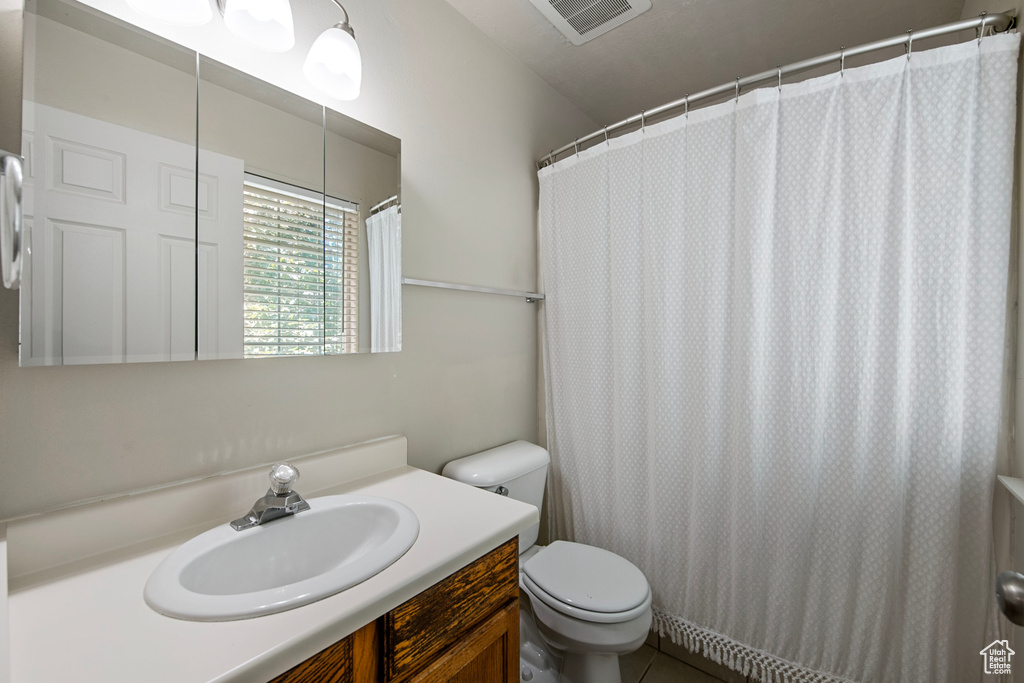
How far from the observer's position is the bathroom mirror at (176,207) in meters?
0.80

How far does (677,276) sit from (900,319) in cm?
60

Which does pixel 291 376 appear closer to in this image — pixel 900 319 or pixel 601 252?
pixel 601 252

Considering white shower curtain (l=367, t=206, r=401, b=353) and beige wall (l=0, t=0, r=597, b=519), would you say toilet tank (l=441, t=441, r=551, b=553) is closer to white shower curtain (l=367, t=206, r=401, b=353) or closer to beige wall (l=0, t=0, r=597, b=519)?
beige wall (l=0, t=0, r=597, b=519)

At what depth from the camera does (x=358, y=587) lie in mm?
718

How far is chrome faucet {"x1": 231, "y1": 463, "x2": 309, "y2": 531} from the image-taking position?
3.01ft

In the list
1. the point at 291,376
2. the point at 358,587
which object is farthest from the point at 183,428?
the point at 358,587

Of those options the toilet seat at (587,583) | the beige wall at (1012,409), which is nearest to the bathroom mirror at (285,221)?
the toilet seat at (587,583)

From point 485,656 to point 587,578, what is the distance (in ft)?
1.78

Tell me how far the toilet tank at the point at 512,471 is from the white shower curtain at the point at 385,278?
47 cm

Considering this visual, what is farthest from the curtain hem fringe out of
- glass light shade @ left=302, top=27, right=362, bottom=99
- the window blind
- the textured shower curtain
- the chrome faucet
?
glass light shade @ left=302, top=27, right=362, bottom=99

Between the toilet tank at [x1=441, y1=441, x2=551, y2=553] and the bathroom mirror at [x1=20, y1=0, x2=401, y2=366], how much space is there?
20.9 inches

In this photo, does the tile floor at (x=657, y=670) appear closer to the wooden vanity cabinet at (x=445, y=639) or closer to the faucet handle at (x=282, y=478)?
the wooden vanity cabinet at (x=445, y=639)

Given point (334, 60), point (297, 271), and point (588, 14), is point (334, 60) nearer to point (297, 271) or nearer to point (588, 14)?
point (297, 271)

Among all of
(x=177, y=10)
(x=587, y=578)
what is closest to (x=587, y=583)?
(x=587, y=578)
